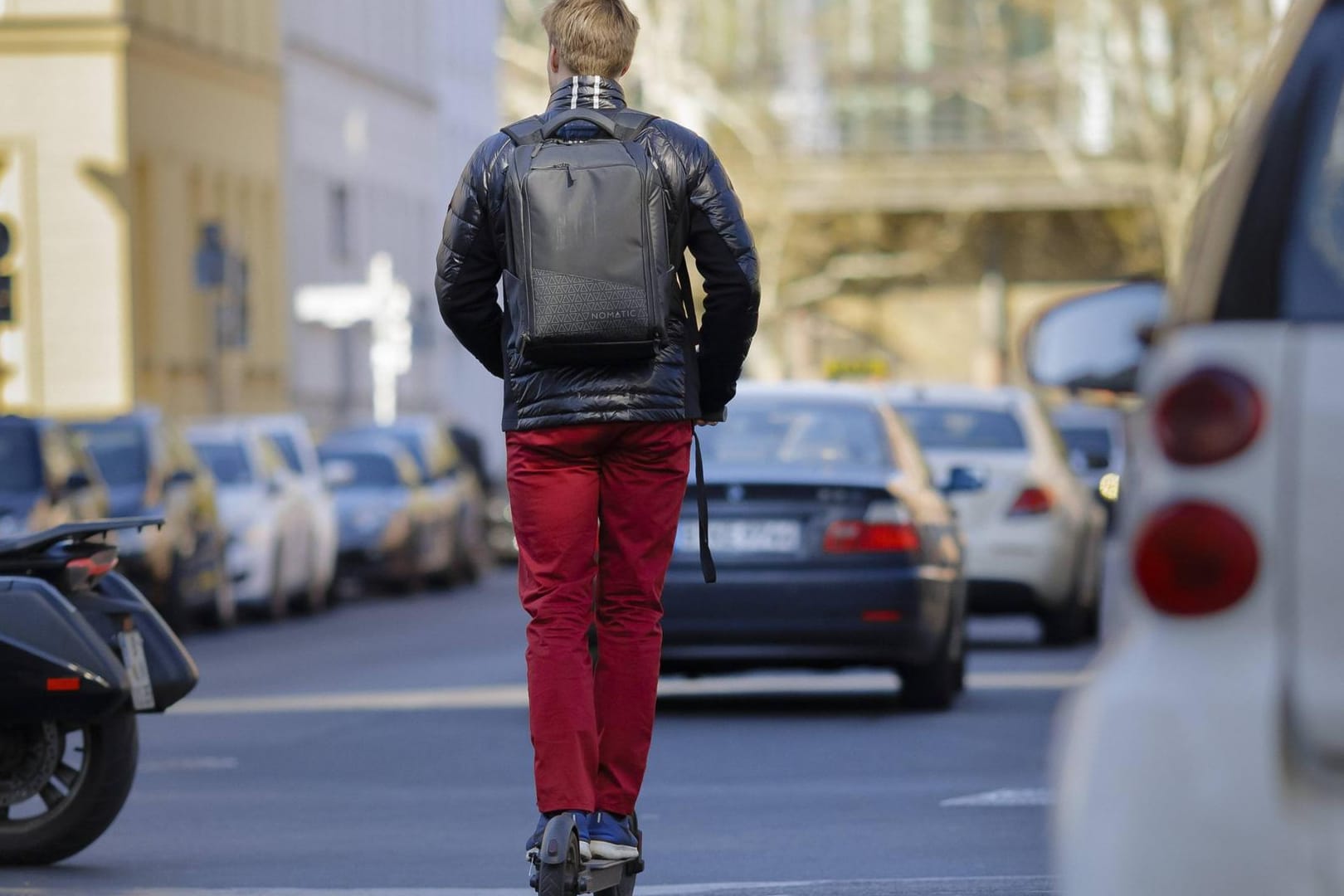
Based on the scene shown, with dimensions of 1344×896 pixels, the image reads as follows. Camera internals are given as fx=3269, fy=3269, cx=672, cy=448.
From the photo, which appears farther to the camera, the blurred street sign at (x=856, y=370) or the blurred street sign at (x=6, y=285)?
the blurred street sign at (x=856, y=370)

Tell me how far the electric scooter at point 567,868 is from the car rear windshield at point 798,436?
7.46 m

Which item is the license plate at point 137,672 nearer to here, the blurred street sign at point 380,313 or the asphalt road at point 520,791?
the asphalt road at point 520,791

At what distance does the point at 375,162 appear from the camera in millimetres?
57969

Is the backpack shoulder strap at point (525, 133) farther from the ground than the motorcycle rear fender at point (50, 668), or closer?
farther from the ground

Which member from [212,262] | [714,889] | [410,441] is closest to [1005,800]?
[714,889]

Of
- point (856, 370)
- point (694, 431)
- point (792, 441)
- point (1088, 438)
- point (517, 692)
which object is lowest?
point (1088, 438)

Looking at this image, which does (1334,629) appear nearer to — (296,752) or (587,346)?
(587,346)

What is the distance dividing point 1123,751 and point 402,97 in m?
57.1

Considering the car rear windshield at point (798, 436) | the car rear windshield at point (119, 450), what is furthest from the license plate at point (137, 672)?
the car rear windshield at point (119, 450)

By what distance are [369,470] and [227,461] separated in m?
5.44

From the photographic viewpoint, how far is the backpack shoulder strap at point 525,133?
682 centimetres

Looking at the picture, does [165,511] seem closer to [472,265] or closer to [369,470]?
[369,470]

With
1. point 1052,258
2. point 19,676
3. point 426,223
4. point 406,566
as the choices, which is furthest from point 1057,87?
point 19,676

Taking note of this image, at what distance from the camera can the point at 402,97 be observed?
60.4m
